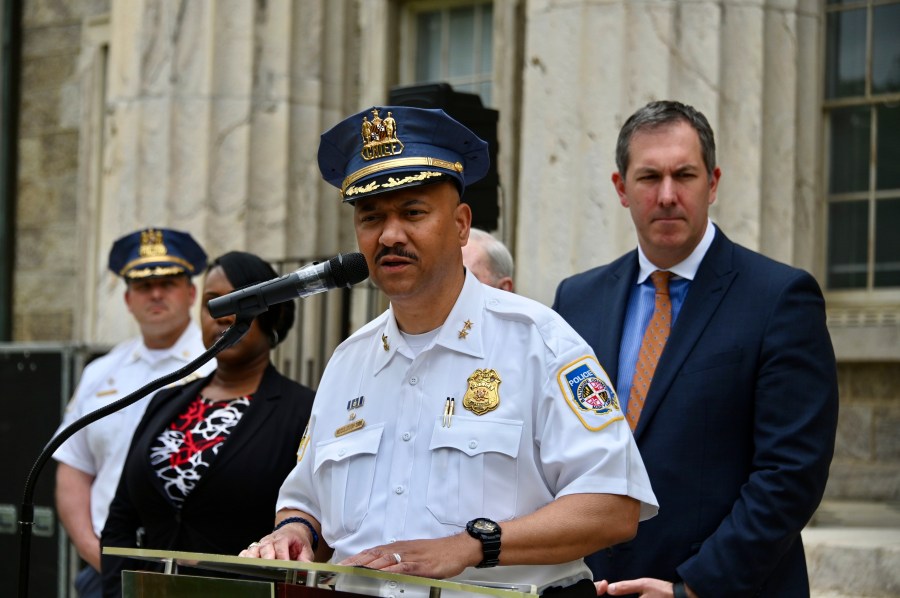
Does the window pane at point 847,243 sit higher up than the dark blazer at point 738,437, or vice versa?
the window pane at point 847,243

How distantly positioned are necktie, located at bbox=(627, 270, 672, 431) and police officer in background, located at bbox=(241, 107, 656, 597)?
Result: 71 centimetres

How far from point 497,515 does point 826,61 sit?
4.90m

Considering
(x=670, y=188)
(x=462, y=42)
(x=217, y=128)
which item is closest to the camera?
(x=670, y=188)

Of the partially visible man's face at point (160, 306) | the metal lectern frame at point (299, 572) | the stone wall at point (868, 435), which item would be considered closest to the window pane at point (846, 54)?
the stone wall at point (868, 435)

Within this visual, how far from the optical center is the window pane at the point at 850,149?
689 cm

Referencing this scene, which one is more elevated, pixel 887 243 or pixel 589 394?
pixel 887 243

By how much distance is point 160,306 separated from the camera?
5.79 m

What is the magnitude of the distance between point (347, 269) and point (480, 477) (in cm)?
50

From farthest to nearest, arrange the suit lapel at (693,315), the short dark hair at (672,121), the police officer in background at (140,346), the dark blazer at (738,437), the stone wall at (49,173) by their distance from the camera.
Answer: the stone wall at (49,173) → the police officer in background at (140,346) → the short dark hair at (672,121) → the suit lapel at (693,315) → the dark blazer at (738,437)

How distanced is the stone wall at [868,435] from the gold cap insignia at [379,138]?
442 centimetres

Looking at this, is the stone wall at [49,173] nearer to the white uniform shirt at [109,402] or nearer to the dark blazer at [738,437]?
the white uniform shirt at [109,402]

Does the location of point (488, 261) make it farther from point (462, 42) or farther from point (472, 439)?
point (462, 42)

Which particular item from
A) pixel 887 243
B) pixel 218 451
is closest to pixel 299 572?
pixel 218 451

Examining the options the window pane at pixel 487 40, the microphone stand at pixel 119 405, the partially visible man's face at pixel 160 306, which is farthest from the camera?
the window pane at pixel 487 40
